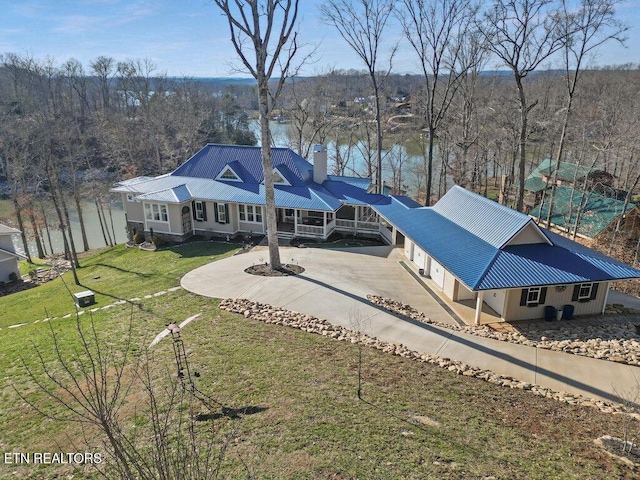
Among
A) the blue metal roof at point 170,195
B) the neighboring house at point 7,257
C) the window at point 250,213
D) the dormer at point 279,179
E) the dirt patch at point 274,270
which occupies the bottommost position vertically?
the neighboring house at point 7,257

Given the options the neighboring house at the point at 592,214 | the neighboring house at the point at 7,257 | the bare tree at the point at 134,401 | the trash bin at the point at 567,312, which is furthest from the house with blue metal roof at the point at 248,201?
the neighboring house at the point at 592,214

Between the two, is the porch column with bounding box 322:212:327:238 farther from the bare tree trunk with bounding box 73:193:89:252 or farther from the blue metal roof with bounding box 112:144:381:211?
the bare tree trunk with bounding box 73:193:89:252

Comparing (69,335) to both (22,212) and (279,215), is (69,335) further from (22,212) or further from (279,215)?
(22,212)

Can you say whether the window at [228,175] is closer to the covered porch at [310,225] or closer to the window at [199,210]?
the window at [199,210]

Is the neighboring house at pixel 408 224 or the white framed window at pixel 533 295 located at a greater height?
the neighboring house at pixel 408 224

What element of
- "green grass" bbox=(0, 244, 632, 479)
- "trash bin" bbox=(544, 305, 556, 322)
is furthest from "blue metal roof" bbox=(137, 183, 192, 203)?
"trash bin" bbox=(544, 305, 556, 322)

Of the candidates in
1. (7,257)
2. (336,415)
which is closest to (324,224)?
(336,415)

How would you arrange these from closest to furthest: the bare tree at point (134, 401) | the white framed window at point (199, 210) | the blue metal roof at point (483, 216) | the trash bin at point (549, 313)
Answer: the bare tree at point (134, 401), the trash bin at point (549, 313), the blue metal roof at point (483, 216), the white framed window at point (199, 210)

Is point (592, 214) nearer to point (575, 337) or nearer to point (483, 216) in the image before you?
point (483, 216)
